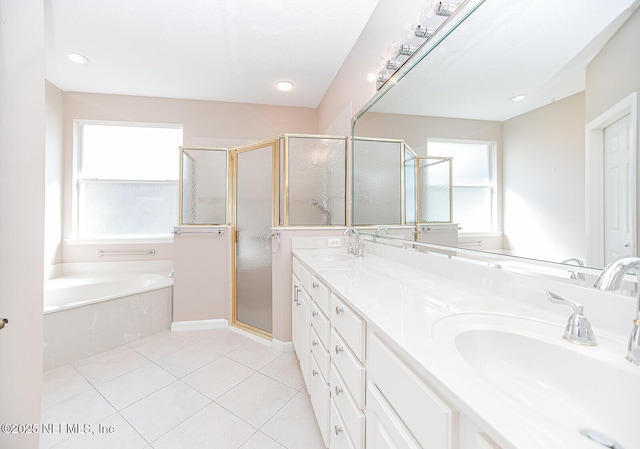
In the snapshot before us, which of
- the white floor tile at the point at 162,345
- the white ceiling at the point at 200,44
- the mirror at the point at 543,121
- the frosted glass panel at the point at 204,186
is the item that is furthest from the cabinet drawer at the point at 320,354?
the white ceiling at the point at 200,44

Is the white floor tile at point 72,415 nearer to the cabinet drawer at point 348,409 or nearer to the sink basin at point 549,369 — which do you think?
the cabinet drawer at point 348,409

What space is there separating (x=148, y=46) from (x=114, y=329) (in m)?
2.39

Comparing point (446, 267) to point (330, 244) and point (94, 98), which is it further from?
point (94, 98)

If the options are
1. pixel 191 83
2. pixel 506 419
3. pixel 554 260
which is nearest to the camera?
pixel 506 419

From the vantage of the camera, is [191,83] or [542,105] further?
[191,83]

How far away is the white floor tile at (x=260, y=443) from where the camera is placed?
4.29 ft

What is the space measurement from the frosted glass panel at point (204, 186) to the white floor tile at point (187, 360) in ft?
3.83

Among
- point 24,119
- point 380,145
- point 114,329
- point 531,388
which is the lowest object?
point 114,329

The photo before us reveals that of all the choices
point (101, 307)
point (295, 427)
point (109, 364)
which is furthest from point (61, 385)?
point (295, 427)

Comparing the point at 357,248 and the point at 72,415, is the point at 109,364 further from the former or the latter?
the point at 357,248

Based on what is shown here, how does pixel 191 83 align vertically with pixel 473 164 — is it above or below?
above

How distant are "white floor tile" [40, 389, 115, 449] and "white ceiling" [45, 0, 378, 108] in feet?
8.34

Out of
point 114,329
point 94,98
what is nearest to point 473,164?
point 114,329

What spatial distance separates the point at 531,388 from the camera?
0.59 meters
